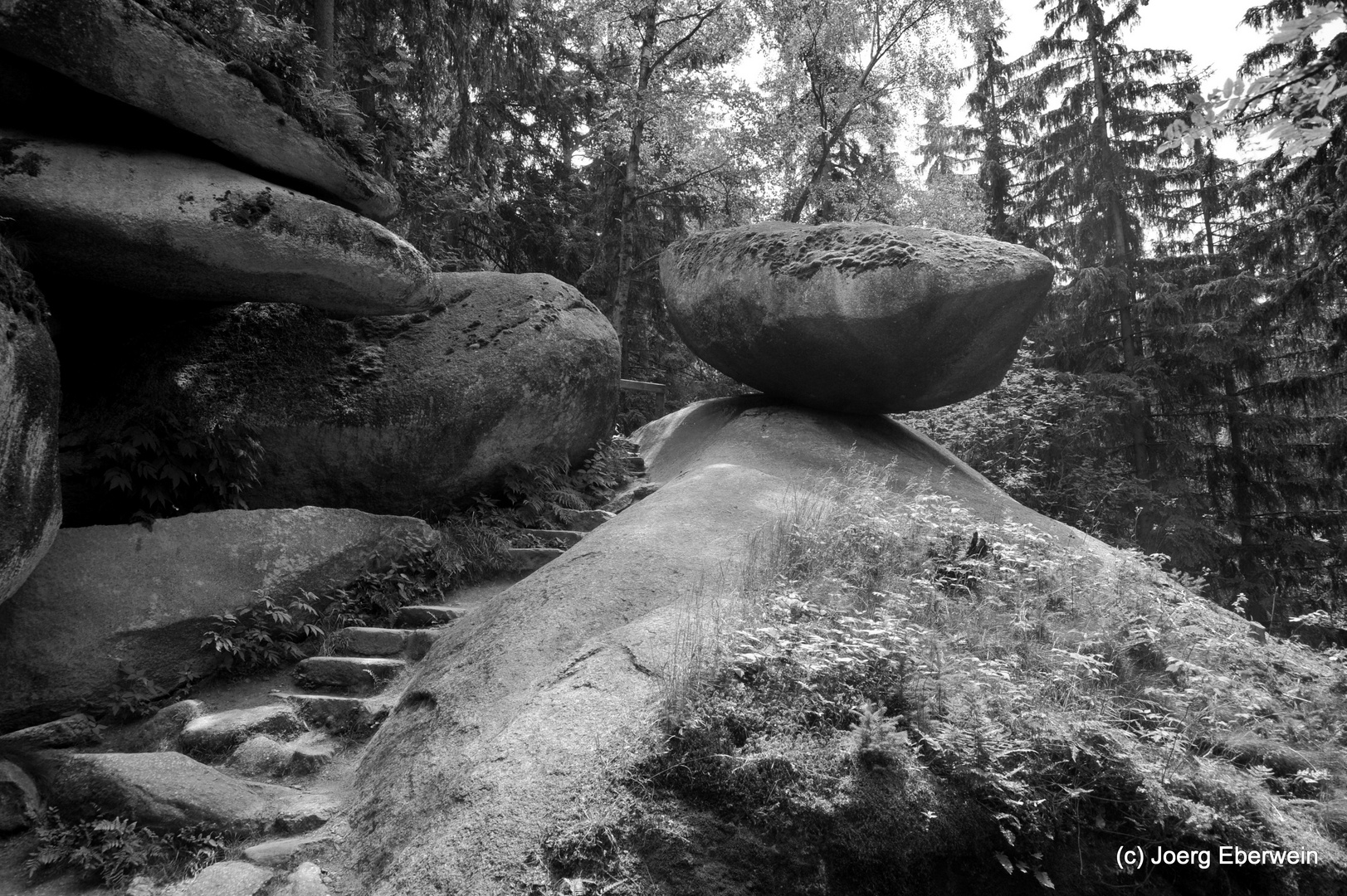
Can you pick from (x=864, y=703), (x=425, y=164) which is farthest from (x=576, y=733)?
(x=425, y=164)

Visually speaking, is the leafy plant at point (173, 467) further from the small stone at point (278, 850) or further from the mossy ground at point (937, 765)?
the mossy ground at point (937, 765)

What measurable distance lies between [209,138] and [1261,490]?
19.7m

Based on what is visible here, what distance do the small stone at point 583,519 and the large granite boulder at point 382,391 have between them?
32.4 inches

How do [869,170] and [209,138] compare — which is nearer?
[209,138]

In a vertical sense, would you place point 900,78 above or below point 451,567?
above

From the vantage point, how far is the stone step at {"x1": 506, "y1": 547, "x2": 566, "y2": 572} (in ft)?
26.2

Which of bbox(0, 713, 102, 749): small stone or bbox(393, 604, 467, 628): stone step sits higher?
bbox(393, 604, 467, 628): stone step

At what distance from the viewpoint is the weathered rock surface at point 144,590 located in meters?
5.66

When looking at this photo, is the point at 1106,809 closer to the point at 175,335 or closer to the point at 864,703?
the point at 864,703

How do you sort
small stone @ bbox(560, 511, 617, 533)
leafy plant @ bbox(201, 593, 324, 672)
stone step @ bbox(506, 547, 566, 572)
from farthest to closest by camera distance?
small stone @ bbox(560, 511, 617, 533) < stone step @ bbox(506, 547, 566, 572) < leafy plant @ bbox(201, 593, 324, 672)

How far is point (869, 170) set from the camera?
2203 cm

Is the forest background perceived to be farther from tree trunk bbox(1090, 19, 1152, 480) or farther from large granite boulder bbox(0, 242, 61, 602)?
large granite boulder bbox(0, 242, 61, 602)

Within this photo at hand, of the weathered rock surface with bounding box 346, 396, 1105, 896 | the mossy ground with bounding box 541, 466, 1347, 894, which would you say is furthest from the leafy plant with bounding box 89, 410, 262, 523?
the mossy ground with bounding box 541, 466, 1347, 894

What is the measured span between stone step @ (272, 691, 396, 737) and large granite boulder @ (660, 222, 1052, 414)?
19.6 ft
